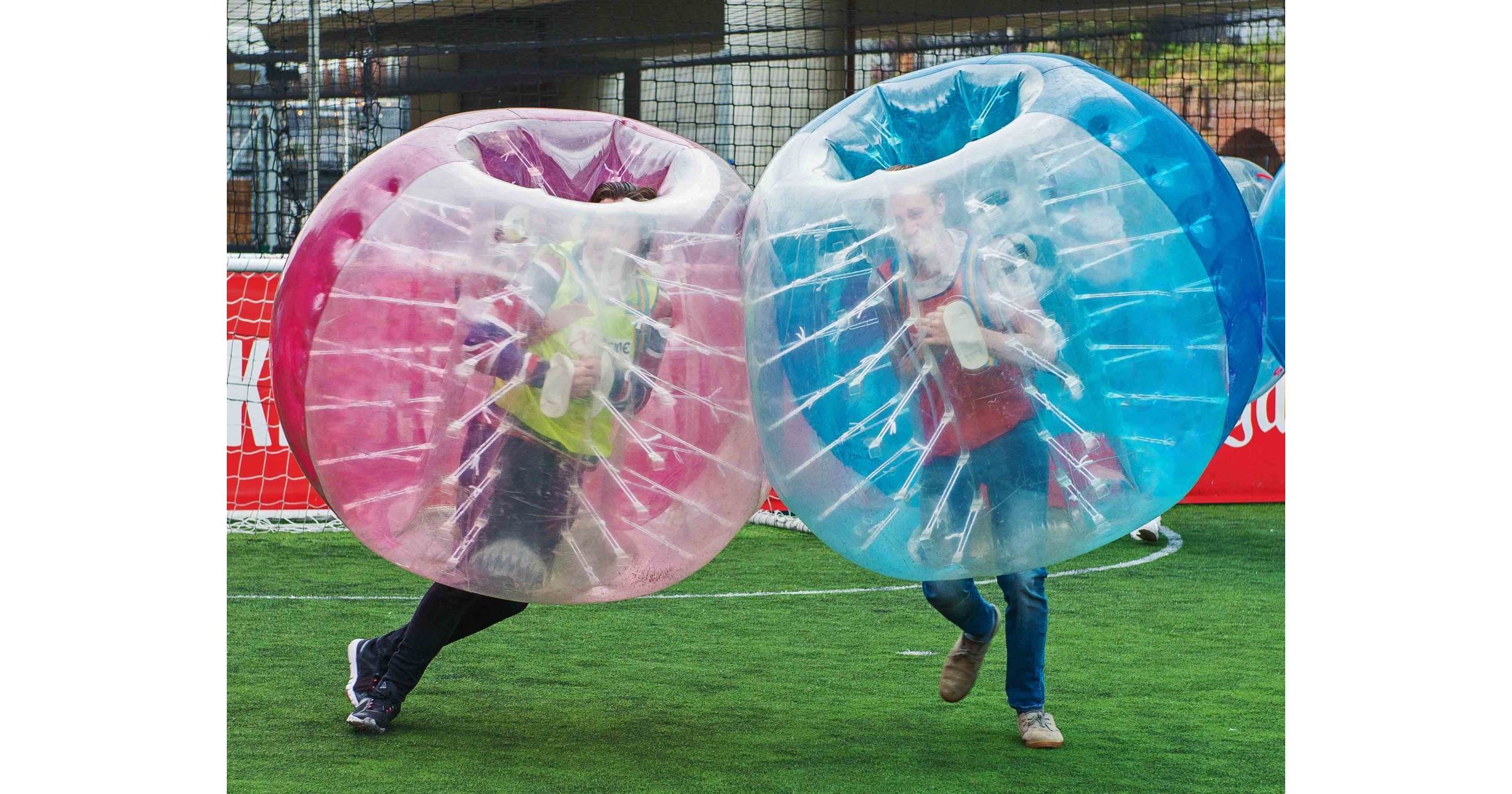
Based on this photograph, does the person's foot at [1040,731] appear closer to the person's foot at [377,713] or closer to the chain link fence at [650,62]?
the person's foot at [377,713]

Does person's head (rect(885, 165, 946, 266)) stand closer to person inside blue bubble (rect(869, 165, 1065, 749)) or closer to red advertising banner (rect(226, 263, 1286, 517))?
person inside blue bubble (rect(869, 165, 1065, 749))

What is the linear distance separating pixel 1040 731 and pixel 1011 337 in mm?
1335

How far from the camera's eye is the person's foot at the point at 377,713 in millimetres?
3645

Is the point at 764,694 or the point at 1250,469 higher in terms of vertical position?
the point at 1250,469

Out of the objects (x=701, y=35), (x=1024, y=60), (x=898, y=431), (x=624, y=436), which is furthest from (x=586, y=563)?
(x=701, y=35)

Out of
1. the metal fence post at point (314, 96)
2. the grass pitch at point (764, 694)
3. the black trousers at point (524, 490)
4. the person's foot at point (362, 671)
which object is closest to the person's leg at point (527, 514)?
the black trousers at point (524, 490)

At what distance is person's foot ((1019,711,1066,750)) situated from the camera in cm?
356

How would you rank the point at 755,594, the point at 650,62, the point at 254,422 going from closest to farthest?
the point at 755,594, the point at 254,422, the point at 650,62

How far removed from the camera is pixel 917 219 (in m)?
2.70

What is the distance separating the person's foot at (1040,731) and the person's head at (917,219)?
4.77 feet

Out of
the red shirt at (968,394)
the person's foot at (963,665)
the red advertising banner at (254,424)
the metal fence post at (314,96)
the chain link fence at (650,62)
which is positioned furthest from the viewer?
the chain link fence at (650,62)

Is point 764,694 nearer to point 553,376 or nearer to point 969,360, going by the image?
point 553,376

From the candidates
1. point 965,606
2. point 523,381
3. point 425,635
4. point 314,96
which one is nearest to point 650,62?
point 314,96

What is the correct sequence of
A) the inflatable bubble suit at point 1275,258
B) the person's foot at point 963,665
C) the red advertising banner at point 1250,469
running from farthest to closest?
the red advertising banner at point 1250,469, the person's foot at point 963,665, the inflatable bubble suit at point 1275,258
